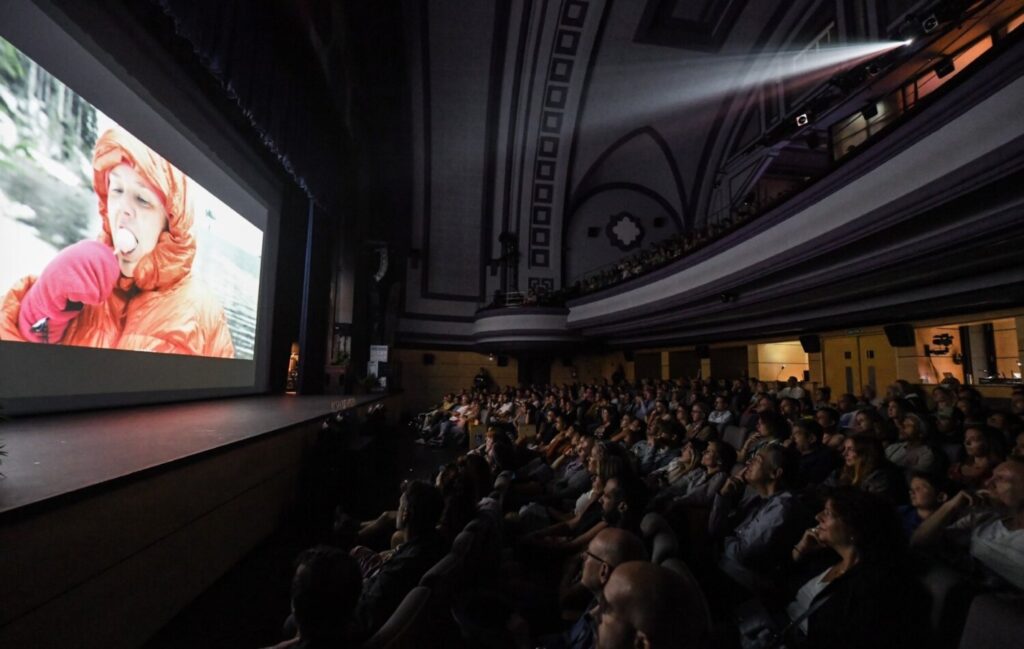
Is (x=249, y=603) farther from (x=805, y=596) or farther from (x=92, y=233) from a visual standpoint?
(x=92, y=233)

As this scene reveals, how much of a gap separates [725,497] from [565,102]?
11.8 metres

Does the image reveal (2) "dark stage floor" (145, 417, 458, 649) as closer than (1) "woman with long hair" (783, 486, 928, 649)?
No

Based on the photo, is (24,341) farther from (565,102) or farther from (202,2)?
(565,102)

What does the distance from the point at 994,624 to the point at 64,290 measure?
4456mm

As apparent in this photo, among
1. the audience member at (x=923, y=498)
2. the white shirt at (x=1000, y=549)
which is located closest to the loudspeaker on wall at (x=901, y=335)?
the audience member at (x=923, y=498)

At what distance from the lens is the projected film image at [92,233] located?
102 inches

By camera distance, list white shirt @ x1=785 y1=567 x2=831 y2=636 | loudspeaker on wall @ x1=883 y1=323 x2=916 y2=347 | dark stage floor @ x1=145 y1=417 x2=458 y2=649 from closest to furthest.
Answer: white shirt @ x1=785 y1=567 x2=831 y2=636 < dark stage floor @ x1=145 y1=417 x2=458 y2=649 < loudspeaker on wall @ x1=883 y1=323 x2=916 y2=347

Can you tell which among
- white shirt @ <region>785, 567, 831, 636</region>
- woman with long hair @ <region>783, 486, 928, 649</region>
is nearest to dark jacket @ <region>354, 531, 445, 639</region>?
woman with long hair @ <region>783, 486, 928, 649</region>

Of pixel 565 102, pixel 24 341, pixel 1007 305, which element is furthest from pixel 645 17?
pixel 24 341

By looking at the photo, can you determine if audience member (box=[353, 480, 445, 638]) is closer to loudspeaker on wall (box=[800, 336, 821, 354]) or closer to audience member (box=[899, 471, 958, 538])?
audience member (box=[899, 471, 958, 538])

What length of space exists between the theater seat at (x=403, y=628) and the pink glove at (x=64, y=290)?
10.6 feet

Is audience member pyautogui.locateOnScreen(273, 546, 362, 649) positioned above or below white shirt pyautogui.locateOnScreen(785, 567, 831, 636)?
above

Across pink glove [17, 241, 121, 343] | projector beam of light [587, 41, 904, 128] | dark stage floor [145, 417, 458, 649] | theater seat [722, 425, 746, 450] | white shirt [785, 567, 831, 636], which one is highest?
projector beam of light [587, 41, 904, 128]

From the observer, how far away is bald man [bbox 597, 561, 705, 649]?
0.80 meters
